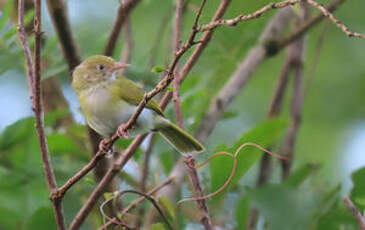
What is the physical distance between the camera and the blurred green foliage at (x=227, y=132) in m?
2.38

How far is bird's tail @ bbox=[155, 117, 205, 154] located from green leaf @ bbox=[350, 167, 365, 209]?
1.78 ft

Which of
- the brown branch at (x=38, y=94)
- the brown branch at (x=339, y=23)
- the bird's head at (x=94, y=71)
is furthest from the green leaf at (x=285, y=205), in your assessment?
the brown branch at (x=339, y=23)

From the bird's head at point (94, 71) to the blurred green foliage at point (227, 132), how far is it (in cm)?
10

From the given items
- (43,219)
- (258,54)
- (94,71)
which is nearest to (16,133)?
(94,71)

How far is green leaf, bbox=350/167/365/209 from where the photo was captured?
7.13 ft

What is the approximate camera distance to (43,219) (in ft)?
7.38

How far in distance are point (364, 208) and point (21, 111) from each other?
223 centimetres

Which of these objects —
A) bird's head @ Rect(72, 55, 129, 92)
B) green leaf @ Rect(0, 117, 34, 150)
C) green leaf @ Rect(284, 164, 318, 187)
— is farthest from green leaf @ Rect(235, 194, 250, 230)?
green leaf @ Rect(0, 117, 34, 150)

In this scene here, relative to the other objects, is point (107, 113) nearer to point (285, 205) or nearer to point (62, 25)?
point (62, 25)

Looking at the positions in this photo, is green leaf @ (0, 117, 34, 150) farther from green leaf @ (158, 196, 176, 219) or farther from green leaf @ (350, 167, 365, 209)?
green leaf @ (350, 167, 365, 209)

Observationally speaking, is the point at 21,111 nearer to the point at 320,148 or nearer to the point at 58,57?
the point at 58,57

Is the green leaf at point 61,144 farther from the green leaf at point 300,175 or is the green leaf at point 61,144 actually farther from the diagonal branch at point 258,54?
the green leaf at point 300,175

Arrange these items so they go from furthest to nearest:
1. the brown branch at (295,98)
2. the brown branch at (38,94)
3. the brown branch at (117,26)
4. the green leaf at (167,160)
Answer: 1. the brown branch at (295,98)
2. the green leaf at (167,160)
3. the brown branch at (117,26)
4. the brown branch at (38,94)

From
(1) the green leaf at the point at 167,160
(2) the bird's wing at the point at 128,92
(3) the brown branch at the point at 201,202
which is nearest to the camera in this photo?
(3) the brown branch at the point at 201,202
